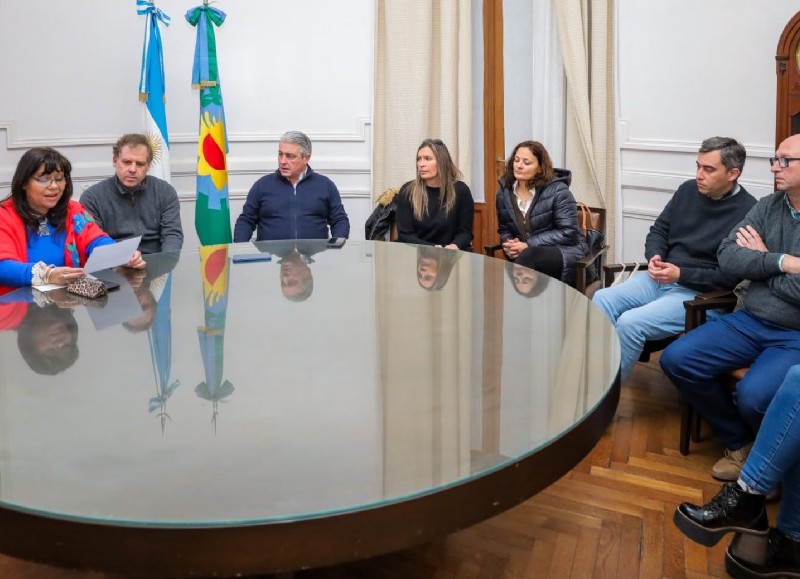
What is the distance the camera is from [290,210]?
14.8ft

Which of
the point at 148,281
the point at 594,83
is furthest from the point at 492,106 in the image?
the point at 148,281

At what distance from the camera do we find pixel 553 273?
384 centimetres

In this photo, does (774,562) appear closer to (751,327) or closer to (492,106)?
(751,327)

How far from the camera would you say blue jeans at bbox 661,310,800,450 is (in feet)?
8.88

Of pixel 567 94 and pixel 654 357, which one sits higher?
pixel 567 94

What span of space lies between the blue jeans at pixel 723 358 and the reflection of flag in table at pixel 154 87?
3079mm

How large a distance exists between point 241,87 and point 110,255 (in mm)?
2804

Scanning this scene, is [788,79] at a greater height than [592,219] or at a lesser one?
greater

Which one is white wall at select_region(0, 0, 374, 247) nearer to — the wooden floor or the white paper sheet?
the white paper sheet

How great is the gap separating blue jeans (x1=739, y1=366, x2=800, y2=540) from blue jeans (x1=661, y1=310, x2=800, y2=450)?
0.46 meters

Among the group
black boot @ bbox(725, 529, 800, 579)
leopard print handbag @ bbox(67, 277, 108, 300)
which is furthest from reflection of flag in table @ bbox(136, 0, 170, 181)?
black boot @ bbox(725, 529, 800, 579)

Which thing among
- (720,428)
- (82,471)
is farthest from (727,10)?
(82,471)

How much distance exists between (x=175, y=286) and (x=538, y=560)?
4.40ft

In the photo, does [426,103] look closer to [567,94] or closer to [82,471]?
[567,94]
